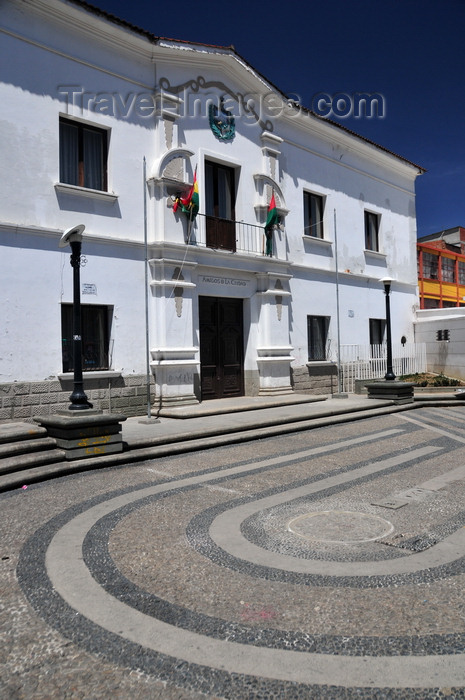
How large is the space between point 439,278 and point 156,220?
Answer: 60.6 ft

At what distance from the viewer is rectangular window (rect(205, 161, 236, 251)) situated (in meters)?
14.8

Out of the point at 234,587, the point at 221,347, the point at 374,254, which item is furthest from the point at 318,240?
the point at 234,587

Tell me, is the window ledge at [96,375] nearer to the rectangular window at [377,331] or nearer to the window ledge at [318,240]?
the window ledge at [318,240]

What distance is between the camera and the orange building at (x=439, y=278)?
85.5ft

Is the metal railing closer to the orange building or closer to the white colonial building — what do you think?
the white colonial building

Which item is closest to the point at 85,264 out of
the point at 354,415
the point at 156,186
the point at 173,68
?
the point at 156,186

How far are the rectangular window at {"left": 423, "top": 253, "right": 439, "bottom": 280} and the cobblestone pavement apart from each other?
21.4 meters

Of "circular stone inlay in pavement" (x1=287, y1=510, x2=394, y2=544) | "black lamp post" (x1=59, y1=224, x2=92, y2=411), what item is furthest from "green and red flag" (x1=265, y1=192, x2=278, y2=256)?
"circular stone inlay in pavement" (x1=287, y1=510, x2=394, y2=544)

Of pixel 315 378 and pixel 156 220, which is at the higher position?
pixel 156 220

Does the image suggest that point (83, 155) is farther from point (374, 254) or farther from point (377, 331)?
point (377, 331)

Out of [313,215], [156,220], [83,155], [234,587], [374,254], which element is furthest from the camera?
[374,254]

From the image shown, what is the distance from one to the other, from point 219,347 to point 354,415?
4.23 meters

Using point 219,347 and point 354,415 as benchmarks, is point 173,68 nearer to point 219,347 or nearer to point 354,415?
point 219,347

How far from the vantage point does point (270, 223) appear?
15.9 m
